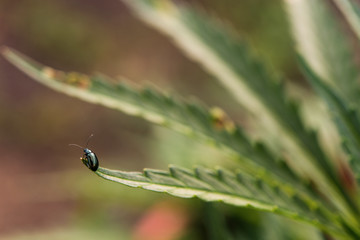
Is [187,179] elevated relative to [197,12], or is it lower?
lower

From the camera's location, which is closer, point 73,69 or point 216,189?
point 216,189

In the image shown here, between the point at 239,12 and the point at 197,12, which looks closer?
the point at 197,12

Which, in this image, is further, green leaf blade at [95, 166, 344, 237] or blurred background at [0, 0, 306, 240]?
blurred background at [0, 0, 306, 240]

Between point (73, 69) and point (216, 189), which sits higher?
point (73, 69)

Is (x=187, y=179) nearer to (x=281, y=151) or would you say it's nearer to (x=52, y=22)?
(x=281, y=151)

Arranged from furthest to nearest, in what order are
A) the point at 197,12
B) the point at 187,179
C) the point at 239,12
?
the point at 239,12
the point at 197,12
the point at 187,179

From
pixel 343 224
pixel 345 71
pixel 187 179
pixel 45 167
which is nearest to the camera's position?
pixel 187 179

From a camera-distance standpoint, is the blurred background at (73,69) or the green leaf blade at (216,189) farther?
the blurred background at (73,69)

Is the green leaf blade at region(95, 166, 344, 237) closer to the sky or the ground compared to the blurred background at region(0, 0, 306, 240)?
closer to the ground

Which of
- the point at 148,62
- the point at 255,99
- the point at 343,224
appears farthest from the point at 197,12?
the point at 148,62

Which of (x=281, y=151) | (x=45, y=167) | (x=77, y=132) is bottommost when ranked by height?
(x=281, y=151)

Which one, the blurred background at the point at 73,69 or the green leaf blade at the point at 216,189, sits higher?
the blurred background at the point at 73,69
